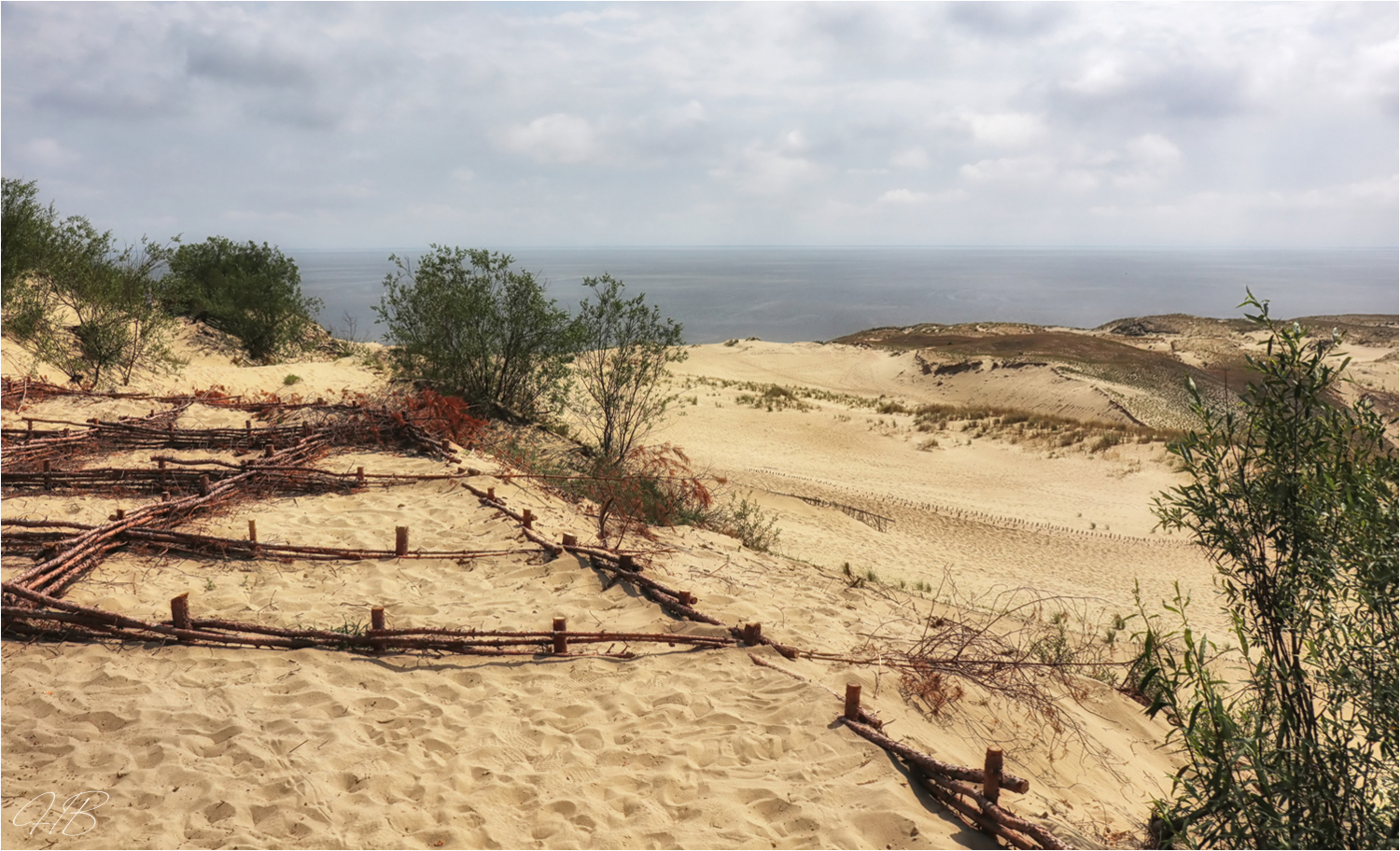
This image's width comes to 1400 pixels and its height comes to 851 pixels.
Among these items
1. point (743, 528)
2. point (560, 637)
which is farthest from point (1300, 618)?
point (743, 528)

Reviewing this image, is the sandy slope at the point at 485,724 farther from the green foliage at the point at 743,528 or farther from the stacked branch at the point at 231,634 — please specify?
the green foliage at the point at 743,528

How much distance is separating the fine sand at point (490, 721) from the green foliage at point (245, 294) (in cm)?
2161

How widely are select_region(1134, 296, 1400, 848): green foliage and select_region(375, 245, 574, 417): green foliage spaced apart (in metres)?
14.8

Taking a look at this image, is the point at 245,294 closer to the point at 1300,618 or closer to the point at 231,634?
the point at 231,634

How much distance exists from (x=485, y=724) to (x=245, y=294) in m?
28.0

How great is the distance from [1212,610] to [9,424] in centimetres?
1954

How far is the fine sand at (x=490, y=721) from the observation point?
13.0ft

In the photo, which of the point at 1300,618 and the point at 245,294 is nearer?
the point at 1300,618

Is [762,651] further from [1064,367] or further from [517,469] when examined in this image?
[1064,367]

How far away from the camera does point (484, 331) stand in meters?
17.8

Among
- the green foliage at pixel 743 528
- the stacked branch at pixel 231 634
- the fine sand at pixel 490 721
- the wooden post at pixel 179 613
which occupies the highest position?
the wooden post at pixel 179 613

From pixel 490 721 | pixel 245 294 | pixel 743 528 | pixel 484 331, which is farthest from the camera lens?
pixel 245 294

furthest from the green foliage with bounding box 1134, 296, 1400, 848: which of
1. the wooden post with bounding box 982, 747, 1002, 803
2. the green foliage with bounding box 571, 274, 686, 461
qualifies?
the green foliage with bounding box 571, 274, 686, 461

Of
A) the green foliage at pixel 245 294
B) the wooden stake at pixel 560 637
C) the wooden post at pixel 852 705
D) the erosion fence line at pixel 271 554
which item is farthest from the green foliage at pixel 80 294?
the wooden post at pixel 852 705
